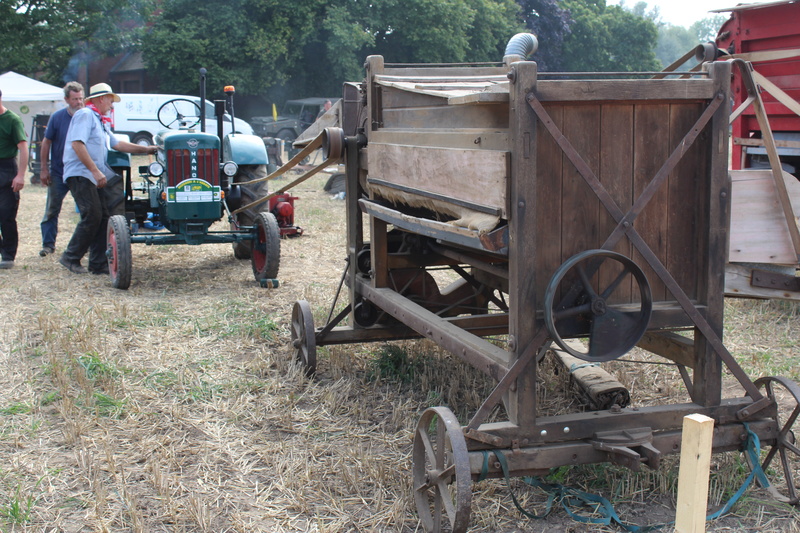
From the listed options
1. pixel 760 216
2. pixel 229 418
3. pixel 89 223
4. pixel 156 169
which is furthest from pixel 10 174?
pixel 760 216

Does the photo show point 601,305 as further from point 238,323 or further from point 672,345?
point 238,323

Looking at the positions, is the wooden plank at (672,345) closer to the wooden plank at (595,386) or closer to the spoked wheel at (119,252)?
the wooden plank at (595,386)

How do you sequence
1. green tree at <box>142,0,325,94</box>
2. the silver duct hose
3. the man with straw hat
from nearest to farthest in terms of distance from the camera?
the silver duct hose → the man with straw hat → green tree at <box>142,0,325,94</box>

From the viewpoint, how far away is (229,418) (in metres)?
4.14

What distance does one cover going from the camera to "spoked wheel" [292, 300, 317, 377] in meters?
4.73

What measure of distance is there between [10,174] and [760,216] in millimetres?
6673

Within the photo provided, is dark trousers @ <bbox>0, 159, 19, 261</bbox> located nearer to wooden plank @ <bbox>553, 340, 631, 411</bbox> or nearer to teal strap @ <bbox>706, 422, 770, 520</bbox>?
wooden plank @ <bbox>553, 340, 631, 411</bbox>

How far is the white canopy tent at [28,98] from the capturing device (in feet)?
79.7

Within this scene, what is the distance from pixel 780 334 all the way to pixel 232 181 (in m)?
5.34

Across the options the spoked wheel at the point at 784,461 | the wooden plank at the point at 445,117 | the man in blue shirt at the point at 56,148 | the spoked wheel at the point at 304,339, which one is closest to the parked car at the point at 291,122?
the man in blue shirt at the point at 56,148

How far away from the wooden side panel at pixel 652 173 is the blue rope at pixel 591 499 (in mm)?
729

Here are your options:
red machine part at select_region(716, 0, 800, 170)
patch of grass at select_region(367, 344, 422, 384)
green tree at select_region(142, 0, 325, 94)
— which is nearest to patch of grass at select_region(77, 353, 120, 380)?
patch of grass at select_region(367, 344, 422, 384)

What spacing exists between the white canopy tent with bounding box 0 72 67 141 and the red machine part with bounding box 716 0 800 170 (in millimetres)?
21743

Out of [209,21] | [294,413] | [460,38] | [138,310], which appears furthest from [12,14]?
[294,413]
